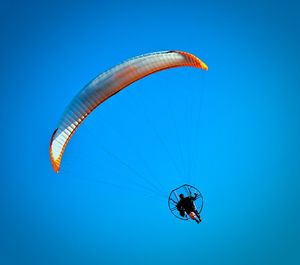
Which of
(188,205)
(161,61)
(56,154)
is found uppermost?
(161,61)

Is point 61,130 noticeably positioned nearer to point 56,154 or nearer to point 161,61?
point 56,154

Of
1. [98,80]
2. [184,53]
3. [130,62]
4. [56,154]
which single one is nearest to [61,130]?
[56,154]

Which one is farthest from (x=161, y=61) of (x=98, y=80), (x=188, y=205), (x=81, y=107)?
(x=188, y=205)

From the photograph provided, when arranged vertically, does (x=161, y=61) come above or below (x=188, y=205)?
above

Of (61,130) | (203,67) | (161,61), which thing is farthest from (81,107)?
(203,67)

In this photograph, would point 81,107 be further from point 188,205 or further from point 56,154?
point 188,205

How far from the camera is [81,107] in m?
16.7

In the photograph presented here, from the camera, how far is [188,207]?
17.1m

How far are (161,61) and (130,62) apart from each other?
1.24 metres

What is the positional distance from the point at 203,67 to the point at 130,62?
2.84m

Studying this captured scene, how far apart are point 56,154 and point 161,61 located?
5.62m

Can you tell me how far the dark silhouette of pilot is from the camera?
1703cm

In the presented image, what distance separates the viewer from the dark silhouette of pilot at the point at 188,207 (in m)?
17.0

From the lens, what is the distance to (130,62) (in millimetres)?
16203
